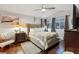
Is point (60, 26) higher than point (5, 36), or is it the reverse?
point (60, 26)

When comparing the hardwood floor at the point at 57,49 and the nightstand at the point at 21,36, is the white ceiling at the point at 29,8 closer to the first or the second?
the nightstand at the point at 21,36

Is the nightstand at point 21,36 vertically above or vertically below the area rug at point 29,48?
above

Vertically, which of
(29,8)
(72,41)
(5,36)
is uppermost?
(29,8)

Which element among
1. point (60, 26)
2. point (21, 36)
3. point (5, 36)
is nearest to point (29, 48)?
point (21, 36)

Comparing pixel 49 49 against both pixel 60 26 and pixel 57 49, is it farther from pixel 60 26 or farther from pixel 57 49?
pixel 60 26

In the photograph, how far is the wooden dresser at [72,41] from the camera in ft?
6.35

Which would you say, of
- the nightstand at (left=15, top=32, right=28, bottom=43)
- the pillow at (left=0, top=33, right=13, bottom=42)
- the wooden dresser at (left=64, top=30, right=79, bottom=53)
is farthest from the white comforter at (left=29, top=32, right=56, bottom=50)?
the pillow at (left=0, top=33, right=13, bottom=42)

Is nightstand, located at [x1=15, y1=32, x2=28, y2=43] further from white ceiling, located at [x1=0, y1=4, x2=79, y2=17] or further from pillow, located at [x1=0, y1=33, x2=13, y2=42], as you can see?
white ceiling, located at [x1=0, y1=4, x2=79, y2=17]

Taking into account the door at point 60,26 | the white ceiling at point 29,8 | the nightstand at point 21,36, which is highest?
the white ceiling at point 29,8

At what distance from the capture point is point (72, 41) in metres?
1.95

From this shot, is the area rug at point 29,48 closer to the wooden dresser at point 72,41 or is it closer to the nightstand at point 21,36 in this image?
the nightstand at point 21,36

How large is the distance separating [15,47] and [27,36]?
266 mm

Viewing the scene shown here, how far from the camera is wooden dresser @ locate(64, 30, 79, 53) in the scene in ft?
6.35

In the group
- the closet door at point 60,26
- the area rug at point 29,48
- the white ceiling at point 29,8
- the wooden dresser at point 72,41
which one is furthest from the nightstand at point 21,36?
the wooden dresser at point 72,41
